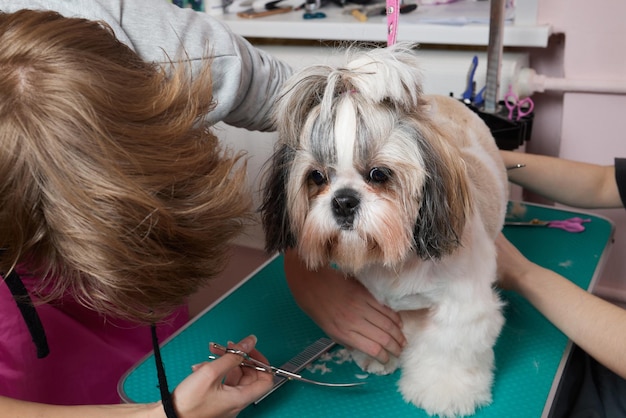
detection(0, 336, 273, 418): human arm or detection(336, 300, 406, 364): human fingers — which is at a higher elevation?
detection(0, 336, 273, 418): human arm

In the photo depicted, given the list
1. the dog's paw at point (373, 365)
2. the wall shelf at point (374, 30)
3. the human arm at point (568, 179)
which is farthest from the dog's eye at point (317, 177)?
the wall shelf at point (374, 30)

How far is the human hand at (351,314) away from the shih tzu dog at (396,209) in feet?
0.15

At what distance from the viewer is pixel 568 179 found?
4.93 ft

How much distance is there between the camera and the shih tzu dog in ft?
2.92

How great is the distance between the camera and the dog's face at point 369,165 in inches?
34.8

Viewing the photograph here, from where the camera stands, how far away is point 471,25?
1.77m

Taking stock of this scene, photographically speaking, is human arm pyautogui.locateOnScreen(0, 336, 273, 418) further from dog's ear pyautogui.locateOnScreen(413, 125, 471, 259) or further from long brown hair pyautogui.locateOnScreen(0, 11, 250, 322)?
dog's ear pyautogui.locateOnScreen(413, 125, 471, 259)

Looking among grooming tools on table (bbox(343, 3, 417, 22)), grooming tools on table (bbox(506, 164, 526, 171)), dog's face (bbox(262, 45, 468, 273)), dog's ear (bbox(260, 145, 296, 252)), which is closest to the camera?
dog's face (bbox(262, 45, 468, 273))

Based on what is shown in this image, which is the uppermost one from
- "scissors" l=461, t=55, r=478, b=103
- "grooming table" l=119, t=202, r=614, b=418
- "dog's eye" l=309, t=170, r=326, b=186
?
"dog's eye" l=309, t=170, r=326, b=186

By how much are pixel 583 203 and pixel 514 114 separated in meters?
0.29

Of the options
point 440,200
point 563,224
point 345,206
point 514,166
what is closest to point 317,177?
point 345,206

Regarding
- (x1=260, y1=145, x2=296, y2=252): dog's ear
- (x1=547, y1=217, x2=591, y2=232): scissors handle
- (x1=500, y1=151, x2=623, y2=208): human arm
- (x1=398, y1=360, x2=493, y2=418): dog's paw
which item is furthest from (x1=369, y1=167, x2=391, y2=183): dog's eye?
(x1=547, y1=217, x2=591, y2=232): scissors handle

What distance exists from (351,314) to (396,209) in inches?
11.1

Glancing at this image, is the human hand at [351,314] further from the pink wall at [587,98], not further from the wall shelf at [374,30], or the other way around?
the pink wall at [587,98]
